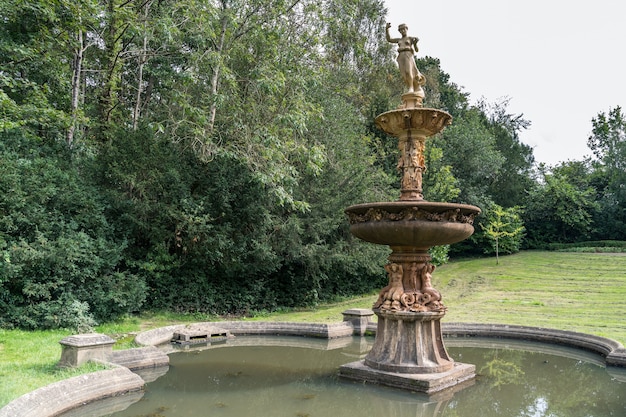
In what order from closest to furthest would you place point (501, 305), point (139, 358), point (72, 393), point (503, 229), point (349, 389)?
point (72, 393), point (349, 389), point (139, 358), point (501, 305), point (503, 229)

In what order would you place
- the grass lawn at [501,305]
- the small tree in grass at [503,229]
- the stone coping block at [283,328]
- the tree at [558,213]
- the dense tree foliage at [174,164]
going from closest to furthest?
the grass lawn at [501,305] → the stone coping block at [283,328] → the dense tree foliage at [174,164] → the small tree in grass at [503,229] → the tree at [558,213]

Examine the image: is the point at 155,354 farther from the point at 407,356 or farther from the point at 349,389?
the point at 407,356

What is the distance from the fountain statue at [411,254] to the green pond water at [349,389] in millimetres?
386

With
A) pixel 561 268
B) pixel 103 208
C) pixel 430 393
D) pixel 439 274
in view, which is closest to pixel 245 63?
pixel 103 208

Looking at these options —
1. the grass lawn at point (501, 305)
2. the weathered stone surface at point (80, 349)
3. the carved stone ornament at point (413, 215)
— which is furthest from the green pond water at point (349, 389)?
the carved stone ornament at point (413, 215)

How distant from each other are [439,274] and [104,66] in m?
18.3

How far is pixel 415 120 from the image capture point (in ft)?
25.2

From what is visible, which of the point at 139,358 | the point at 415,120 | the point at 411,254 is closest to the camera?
the point at 415,120

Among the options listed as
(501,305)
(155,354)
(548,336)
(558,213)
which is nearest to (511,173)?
(558,213)

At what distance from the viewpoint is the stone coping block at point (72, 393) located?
501cm

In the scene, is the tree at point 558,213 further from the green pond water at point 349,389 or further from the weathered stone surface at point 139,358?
the weathered stone surface at point 139,358

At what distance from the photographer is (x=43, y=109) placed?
11883 mm

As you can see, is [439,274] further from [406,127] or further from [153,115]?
[406,127]

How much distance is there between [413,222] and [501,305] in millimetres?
11485
